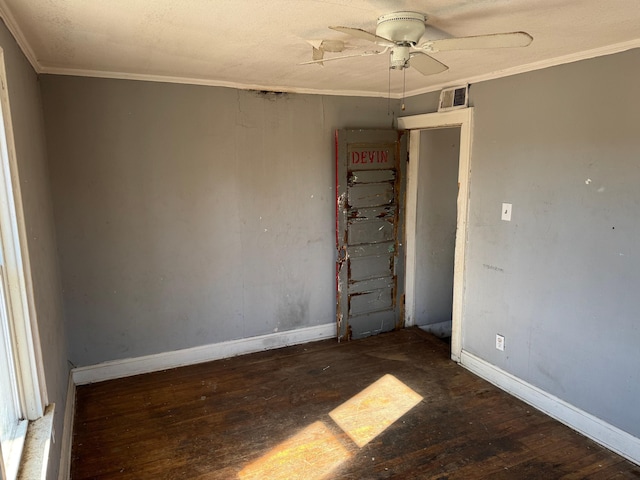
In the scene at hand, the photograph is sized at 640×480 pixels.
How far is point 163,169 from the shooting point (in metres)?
3.36

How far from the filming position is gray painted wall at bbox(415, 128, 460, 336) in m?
4.29

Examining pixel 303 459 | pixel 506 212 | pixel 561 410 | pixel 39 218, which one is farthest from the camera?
pixel 506 212

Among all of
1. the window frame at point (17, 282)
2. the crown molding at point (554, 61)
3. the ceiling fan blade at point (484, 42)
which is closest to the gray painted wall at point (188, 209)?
the crown molding at point (554, 61)

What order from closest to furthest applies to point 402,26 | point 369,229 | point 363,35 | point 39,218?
point 363,35
point 402,26
point 39,218
point 369,229

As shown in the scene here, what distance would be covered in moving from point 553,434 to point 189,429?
230 centimetres

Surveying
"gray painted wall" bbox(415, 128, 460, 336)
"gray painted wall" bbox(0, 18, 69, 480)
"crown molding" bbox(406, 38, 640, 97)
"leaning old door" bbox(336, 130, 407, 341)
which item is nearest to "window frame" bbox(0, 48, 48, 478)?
"gray painted wall" bbox(0, 18, 69, 480)

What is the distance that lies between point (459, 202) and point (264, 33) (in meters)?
2.07

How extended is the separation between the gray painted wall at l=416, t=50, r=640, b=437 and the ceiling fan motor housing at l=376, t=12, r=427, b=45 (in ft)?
4.37

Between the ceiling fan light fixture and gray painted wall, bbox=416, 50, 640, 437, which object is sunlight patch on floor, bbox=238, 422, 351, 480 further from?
the ceiling fan light fixture

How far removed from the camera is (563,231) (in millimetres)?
2768

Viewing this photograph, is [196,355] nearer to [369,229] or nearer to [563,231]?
[369,229]

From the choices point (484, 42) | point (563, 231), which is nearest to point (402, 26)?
point (484, 42)

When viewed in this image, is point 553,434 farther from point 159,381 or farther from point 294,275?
point 159,381

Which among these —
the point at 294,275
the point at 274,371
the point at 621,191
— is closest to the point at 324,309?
the point at 294,275
